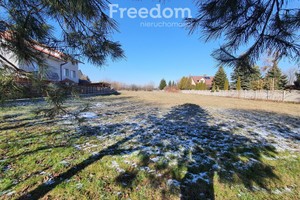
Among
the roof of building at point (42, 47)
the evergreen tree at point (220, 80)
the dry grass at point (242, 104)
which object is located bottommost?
the dry grass at point (242, 104)

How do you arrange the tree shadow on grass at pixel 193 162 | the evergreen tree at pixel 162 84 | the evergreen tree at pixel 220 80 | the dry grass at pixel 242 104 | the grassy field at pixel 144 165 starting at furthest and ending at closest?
the evergreen tree at pixel 162 84, the evergreen tree at pixel 220 80, the dry grass at pixel 242 104, the tree shadow on grass at pixel 193 162, the grassy field at pixel 144 165

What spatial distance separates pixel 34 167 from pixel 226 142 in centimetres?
454

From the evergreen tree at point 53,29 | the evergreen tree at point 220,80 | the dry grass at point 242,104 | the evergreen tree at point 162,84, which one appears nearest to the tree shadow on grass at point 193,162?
the evergreen tree at point 53,29

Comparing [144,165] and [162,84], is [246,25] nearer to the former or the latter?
[144,165]

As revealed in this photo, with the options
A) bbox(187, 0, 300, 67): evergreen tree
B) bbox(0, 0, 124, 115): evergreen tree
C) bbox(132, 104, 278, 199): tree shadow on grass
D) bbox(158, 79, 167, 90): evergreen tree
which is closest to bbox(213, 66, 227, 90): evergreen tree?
bbox(132, 104, 278, 199): tree shadow on grass

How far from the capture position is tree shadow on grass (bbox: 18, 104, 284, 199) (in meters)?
1.91

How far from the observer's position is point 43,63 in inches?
75.9

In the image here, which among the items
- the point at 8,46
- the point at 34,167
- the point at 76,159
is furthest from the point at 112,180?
the point at 8,46

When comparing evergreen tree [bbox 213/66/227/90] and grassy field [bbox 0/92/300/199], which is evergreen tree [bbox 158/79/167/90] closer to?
evergreen tree [bbox 213/66/227/90]

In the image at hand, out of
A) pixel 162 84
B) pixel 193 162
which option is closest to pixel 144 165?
pixel 193 162

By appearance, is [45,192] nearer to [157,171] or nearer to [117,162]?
[117,162]

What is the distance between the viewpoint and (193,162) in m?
2.54

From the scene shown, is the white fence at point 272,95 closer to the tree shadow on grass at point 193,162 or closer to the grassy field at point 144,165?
the grassy field at point 144,165

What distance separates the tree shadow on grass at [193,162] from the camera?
1.91m
